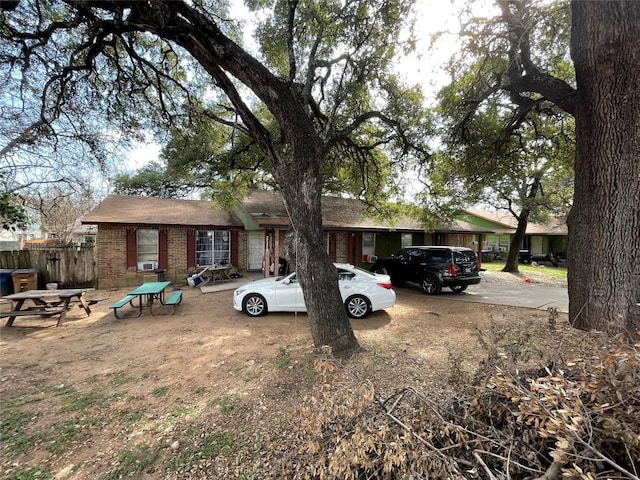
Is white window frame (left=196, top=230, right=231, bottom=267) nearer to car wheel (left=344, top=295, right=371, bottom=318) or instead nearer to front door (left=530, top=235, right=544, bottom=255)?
car wheel (left=344, top=295, right=371, bottom=318)

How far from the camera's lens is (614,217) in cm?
471

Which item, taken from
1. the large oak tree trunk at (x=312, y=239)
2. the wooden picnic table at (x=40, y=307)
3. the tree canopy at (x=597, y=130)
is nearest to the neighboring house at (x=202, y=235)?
the wooden picnic table at (x=40, y=307)

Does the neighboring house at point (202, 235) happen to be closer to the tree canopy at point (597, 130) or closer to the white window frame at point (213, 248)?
the white window frame at point (213, 248)

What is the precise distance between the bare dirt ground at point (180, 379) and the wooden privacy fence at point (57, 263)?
456 cm

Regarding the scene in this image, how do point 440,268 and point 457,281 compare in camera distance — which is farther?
point 440,268

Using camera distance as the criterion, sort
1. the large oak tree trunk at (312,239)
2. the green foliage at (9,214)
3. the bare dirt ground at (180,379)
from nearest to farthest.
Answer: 1. the bare dirt ground at (180,379)
2. the green foliage at (9,214)
3. the large oak tree trunk at (312,239)

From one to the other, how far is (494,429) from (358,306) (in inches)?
248

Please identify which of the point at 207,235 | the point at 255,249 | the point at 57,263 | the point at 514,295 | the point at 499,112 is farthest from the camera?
the point at 255,249

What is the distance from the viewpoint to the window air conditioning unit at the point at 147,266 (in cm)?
1250

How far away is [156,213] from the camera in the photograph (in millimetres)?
13273

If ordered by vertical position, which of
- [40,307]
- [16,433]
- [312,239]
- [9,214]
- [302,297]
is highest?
[9,214]

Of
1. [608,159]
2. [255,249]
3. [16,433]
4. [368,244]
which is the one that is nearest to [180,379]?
[16,433]

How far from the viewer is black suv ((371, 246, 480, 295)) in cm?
1057

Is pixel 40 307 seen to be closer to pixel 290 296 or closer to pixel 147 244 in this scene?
pixel 147 244
